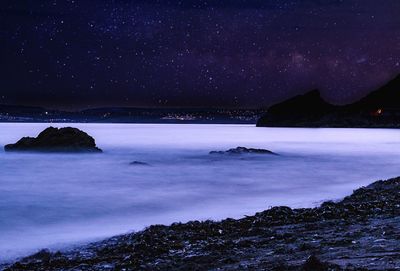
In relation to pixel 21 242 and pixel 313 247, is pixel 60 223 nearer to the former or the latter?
pixel 21 242

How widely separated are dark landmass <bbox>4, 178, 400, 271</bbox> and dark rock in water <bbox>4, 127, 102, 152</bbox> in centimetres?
2352

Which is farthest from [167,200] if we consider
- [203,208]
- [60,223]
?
[60,223]

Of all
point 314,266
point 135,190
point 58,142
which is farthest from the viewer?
point 58,142

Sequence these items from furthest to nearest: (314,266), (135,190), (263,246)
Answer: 1. (135,190)
2. (263,246)
3. (314,266)

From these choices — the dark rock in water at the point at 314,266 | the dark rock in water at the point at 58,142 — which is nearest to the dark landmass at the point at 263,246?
the dark rock in water at the point at 314,266

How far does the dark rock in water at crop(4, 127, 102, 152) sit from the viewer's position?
110 feet

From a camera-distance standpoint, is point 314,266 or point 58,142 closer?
point 314,266

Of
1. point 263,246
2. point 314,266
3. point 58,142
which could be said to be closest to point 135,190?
point 263,246

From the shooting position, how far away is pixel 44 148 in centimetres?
3325

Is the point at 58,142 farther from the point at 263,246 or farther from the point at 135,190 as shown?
the point at 263,246

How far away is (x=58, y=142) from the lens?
3412cm

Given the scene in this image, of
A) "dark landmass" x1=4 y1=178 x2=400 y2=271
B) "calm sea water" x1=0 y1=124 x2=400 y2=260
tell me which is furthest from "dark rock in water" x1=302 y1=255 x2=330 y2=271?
"calm sea water" x1=0 y1=124 x2=400 y2=260

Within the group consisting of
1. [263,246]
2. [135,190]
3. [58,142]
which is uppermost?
[58,142]

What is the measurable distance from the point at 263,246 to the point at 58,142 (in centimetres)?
2818
